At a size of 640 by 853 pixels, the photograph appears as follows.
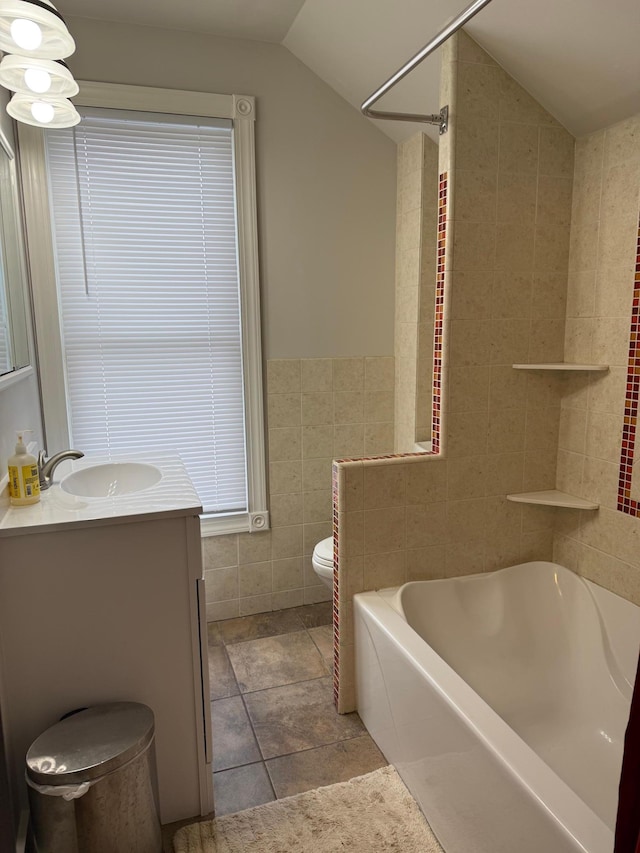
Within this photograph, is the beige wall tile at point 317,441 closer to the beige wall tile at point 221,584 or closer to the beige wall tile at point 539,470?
the beige wall tile at point 221,584

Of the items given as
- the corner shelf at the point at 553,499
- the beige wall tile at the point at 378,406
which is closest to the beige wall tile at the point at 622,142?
the corner shelf at the point at 553,499

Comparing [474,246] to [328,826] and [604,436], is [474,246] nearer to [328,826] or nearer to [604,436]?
[604,436]

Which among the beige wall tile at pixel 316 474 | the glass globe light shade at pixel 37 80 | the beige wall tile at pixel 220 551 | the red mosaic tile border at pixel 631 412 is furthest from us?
the beige wall tile at pixel 316 474

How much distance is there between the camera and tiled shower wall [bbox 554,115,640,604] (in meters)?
2.01

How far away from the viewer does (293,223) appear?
283 cm

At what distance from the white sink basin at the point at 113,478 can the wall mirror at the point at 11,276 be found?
0.45 meters

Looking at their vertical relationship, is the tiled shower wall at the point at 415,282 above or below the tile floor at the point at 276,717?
above

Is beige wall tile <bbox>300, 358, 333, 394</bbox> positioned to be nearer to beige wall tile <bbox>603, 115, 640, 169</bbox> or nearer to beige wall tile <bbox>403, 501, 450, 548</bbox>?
beige wall tile <bbox>403, 501, 450, 548</bbox>

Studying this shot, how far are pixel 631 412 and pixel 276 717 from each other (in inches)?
66.5

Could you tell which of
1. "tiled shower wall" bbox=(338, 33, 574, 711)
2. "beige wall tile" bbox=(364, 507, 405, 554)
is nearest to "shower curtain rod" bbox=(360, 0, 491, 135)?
"tiled shower wall" bbox=(338, 33, 574, 711)

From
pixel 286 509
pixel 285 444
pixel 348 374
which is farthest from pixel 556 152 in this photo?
pixel 286 509

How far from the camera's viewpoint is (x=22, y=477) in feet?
5.40

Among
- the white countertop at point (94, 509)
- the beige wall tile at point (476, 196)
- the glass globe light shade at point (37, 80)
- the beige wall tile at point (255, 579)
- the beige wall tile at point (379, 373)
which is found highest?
the glass globe light shade at point (37, 80)

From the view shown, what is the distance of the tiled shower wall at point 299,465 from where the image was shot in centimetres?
293
